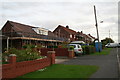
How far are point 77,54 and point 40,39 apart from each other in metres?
13.2

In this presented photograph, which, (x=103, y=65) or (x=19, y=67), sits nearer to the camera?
(x=19, y=67)

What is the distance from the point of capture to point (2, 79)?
7379 millimetres

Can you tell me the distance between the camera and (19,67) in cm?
849

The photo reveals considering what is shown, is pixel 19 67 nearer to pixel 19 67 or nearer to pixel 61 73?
pixel 19 67

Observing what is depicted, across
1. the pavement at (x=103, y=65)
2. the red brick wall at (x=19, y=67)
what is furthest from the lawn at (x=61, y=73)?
the pavement at (x=103, y=65)

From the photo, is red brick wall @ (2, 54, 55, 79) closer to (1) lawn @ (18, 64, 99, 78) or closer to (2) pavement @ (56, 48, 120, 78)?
(1) lawn @ (18, 64, 99, 78)

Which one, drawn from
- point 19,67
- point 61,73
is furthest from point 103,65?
point 19,67

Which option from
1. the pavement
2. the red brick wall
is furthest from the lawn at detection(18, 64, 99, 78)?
the pavement

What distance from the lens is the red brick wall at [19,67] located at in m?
7.48

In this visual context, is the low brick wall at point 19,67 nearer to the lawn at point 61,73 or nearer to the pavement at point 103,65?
the lawn at point 61,73

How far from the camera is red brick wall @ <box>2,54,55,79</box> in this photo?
7.48 meters

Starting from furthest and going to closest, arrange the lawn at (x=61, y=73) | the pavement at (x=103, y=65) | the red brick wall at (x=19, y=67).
→ the pavement at (x=103, y=65) < the lawn at (x=61, y=73) < the red brick wall at (x=19, y=67)

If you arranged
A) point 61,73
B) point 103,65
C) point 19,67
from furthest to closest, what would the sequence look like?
1. point 103,65
2. point 61,73
3. point 19,67

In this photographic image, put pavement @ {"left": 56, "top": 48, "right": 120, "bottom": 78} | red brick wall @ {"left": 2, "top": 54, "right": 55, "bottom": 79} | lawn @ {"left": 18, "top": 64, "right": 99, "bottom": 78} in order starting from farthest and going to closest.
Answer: pavement @ {"left": 56, "top": 48, "right": 120, "bottom": 78}, lawn @ {"left": 18, "top": 64, "right": 99, "bottom": 78}, red brick wall @ {"left": 2, "top": 54, "right": 55, "bottom": 79}
